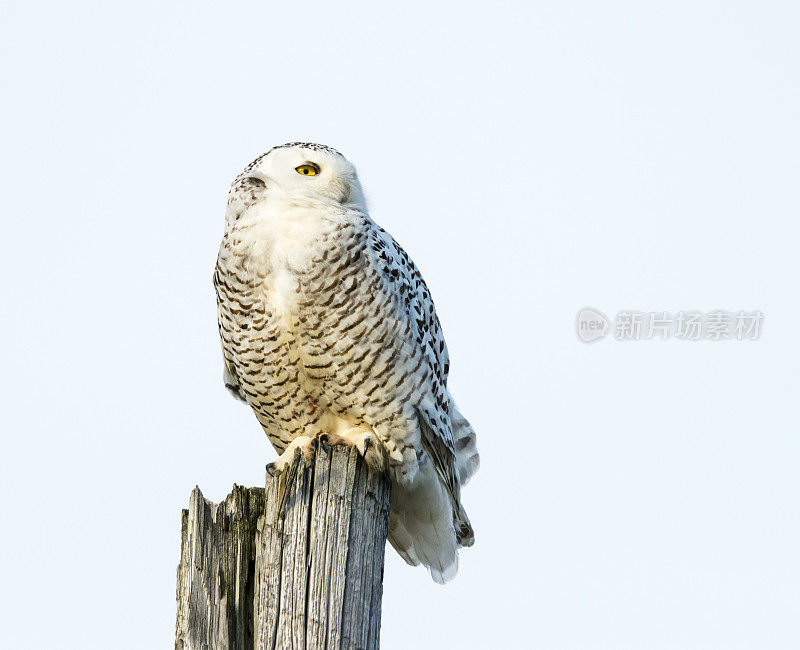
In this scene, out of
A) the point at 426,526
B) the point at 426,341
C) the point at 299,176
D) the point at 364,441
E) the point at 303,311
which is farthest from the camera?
the point at 426,526

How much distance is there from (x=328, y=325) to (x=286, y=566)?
1.15 m

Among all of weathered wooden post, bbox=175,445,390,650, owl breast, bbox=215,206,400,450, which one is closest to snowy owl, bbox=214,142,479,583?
owl breast, bbox=215,206,400,450

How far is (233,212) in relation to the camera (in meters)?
4.43

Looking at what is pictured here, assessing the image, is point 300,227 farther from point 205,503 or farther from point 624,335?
point 624,335

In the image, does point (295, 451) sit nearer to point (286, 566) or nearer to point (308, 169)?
point (286, 566)

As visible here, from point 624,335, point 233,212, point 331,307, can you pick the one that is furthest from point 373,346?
point 624,335

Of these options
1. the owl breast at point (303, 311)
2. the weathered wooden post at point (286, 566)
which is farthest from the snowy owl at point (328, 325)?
the weathered wooden post at point (286, 566)

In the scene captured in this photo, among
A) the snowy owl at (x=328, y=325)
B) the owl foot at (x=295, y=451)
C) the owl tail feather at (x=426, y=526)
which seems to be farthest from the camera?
the owl tail feather at (x=426, y=526)

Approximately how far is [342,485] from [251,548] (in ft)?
1.22

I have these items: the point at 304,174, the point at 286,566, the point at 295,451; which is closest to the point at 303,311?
the point at 295,451

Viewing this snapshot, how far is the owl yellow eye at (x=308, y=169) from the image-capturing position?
4.46m

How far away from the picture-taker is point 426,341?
4582mm

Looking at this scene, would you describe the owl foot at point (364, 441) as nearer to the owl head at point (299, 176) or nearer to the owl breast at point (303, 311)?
the owl breast at point (303, 311)

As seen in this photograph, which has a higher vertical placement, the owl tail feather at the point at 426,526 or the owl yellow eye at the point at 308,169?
the owl yellow eye at the point at 308,169
